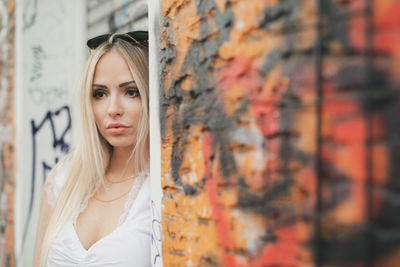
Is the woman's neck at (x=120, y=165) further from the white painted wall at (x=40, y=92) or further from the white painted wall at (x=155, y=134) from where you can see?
the white painted wall at (x=40, y=92)

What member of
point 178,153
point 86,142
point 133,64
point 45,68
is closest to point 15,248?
point 45,68

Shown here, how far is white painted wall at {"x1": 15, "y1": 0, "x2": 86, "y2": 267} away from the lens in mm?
3773

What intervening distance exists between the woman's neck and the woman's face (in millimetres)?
144

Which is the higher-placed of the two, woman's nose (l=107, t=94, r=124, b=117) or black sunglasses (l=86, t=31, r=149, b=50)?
black sunglasses (l=86, t=31, r=149, b=50)

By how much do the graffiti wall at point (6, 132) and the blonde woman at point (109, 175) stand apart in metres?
1.80

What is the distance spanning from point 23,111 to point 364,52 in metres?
3.48

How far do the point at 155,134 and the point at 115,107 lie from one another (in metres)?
0.48

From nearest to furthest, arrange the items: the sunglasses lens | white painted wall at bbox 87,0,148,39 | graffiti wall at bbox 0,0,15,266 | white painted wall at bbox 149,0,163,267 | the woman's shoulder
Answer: white painted wall at bbox 149,0,163,267 → the sunglasses lens → the woman's shoulder → white painted wall at bbox 87,0,148,39 → graffiti wall at bbox 0,0,15,266

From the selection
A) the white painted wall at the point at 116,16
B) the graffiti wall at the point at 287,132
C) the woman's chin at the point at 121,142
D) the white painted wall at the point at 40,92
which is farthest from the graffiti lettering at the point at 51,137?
the graffiti wall at the point at 287,132

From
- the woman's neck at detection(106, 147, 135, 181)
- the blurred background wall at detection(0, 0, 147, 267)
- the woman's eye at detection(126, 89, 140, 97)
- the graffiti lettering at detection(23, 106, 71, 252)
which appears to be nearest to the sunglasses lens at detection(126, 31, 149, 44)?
the woman's eye at detection(126, 89, 140, 97)

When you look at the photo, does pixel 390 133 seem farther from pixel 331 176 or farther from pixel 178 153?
pixel 178 153

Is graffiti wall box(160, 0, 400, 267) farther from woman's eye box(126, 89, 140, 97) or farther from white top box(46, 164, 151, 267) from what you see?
woman's eye box(126, 89, 140, 97)

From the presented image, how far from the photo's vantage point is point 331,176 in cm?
91

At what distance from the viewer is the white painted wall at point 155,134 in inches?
65.4
